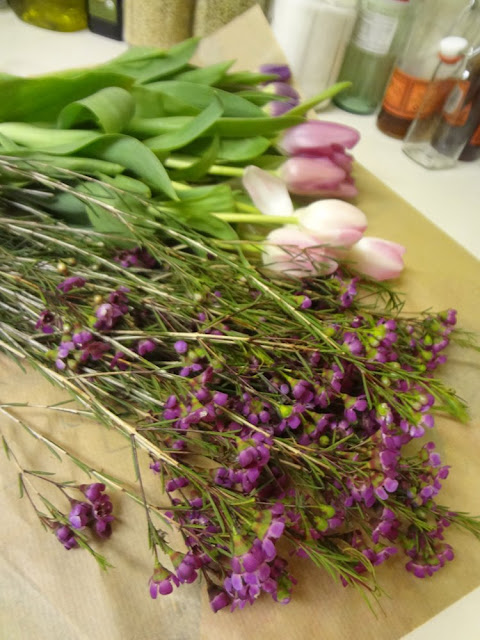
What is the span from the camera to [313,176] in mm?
622

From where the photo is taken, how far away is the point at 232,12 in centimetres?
87

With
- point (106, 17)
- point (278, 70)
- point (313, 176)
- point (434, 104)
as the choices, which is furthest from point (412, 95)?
point (106, 17)

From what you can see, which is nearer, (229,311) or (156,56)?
(229,311)

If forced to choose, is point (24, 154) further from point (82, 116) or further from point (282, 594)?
point (282, 594)

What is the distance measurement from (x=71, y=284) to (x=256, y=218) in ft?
0.74

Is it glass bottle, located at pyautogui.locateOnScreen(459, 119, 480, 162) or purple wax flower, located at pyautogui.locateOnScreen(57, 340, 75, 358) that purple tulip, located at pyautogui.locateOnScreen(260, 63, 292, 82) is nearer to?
glass bottle, located at pyautogui.locateOnScreen(459, 119, 480, 162)

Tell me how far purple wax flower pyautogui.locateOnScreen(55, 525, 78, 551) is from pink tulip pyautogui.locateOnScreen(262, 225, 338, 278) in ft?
1.03

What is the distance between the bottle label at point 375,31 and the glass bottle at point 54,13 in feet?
1.89

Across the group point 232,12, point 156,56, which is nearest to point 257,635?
point 156,56

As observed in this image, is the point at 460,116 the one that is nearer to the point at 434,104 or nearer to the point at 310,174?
the point at 434,104

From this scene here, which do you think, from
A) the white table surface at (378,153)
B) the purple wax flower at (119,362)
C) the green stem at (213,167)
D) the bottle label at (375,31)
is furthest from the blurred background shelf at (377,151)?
the purple wax flower at (119,362)

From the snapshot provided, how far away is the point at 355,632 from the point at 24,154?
0.55m

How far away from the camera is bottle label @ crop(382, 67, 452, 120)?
0.83 metres

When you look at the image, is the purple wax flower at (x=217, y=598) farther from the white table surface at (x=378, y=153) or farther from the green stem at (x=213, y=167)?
the white table surface at (x=378, y=153)
